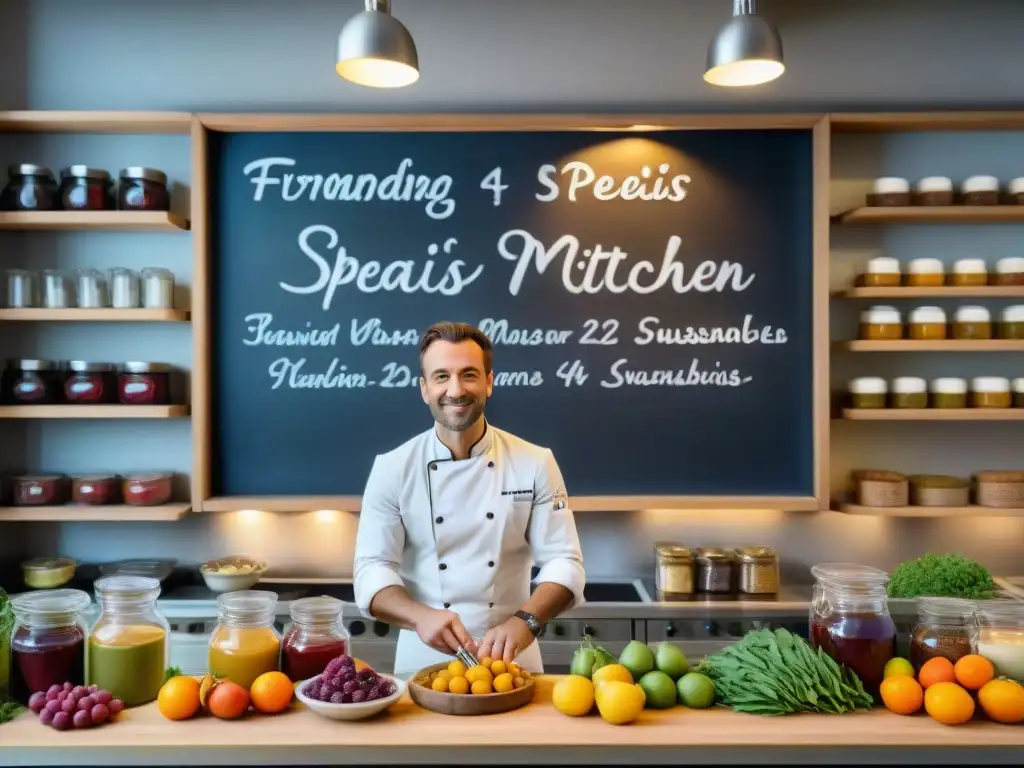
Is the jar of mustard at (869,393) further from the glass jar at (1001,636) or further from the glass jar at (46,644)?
the glass jar at (46,644)

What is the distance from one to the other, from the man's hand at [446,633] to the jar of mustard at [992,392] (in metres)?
2.68

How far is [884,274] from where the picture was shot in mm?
3568

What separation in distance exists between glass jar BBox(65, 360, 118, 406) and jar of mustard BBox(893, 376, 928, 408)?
3391mm

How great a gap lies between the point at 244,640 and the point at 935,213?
3.17 meters

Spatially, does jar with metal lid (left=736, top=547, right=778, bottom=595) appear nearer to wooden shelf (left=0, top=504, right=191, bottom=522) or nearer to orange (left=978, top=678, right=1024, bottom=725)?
orange (left=978, top=678, right=1024, bottom=725)

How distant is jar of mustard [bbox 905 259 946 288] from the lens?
11.7 ft

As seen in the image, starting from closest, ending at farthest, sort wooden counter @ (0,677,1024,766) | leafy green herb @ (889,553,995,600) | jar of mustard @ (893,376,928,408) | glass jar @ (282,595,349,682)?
wooden counter @ (0,677,1024,766) → glass jar @ (282,595,349,682) → leafy green herb @ (889,553,995,600) → jar of mustard @ (893,376,928,408)

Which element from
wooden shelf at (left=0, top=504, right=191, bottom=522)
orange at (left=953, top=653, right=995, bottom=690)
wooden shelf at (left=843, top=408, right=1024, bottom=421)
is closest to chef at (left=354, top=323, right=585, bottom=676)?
orange at (left=953, top=653, right=995, bottom=690)

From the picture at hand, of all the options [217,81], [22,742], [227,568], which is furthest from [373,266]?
[22,742]

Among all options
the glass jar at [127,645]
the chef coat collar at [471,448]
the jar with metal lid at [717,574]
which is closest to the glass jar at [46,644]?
the glass jar at [127,645]

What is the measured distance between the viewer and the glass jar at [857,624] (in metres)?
1.78

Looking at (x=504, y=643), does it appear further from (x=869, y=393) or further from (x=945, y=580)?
(x=869, y=393)

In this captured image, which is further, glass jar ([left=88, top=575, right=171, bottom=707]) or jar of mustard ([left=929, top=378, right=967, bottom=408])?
jar of mustard ([left=929, top=378, right=967, bottom=408])

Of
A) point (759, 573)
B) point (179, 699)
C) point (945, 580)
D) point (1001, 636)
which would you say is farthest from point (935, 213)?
point (179, 699)
